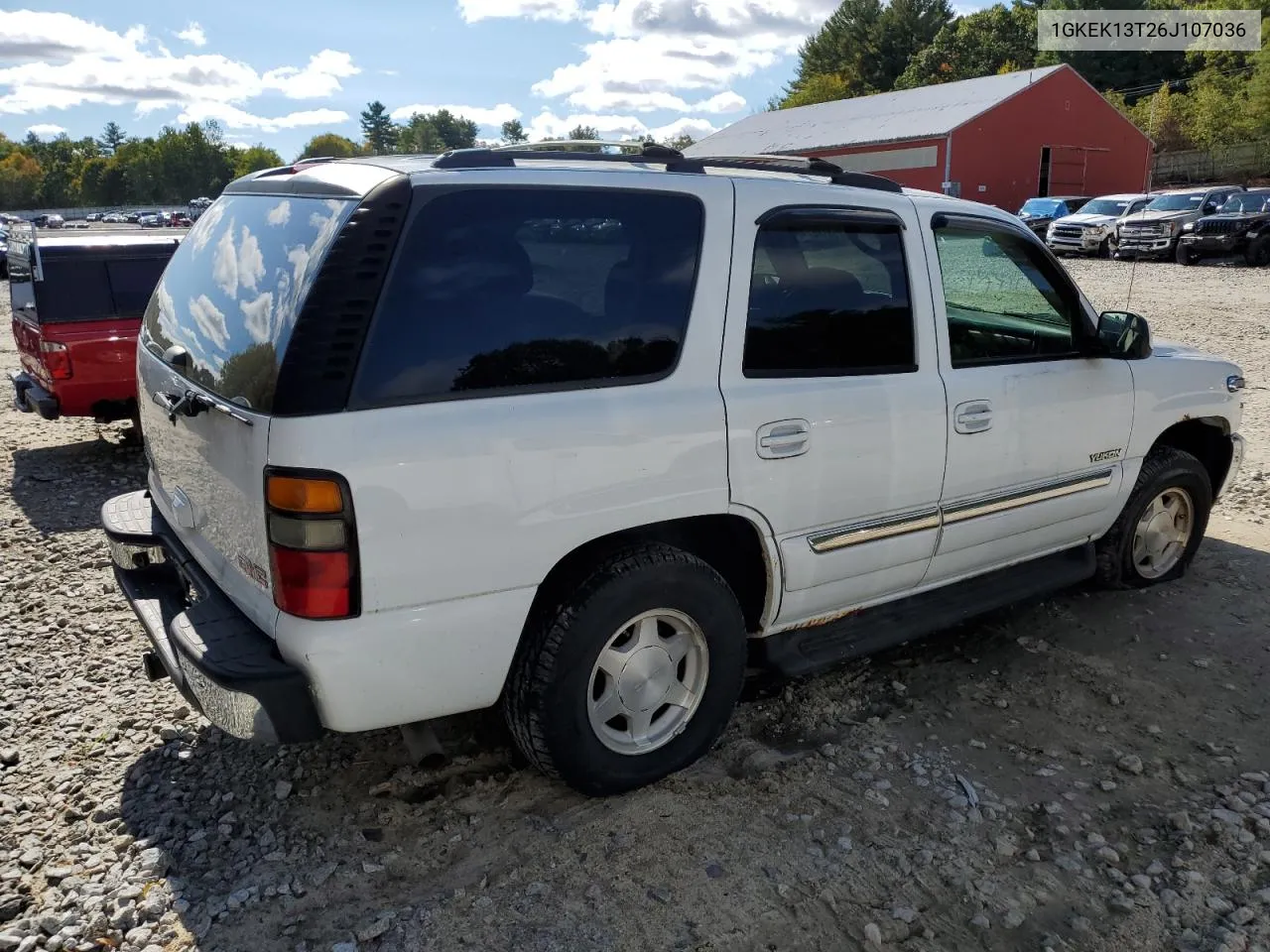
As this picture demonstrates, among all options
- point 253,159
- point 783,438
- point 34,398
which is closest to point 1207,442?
point 783,438

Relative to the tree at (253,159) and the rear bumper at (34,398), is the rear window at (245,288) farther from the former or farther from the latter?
the tree at (253,159)

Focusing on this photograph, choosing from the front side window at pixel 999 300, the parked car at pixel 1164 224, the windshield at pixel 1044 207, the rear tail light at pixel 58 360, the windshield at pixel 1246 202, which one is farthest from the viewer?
the windshield at pixel 1044 207

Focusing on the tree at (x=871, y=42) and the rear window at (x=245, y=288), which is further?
the tree at (x=871, y=42)

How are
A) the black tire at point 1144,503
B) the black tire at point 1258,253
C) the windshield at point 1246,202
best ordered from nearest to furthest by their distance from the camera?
1. the black tire at point 1144,503
2. the black tire at point 1258,253
3. the windshield at point 1246,202

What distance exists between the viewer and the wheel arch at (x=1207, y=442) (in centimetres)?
499

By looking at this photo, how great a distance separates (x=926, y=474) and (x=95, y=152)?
174 meters

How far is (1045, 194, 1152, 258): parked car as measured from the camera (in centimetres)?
2553

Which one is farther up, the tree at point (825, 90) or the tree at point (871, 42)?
the tree at point (871, 42)

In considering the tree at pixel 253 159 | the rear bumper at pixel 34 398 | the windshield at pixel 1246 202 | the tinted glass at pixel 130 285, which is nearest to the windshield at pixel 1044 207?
the windshield at pixel 1246 202

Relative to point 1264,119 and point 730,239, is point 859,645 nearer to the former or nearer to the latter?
point 730,239

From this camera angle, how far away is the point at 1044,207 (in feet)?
99.5

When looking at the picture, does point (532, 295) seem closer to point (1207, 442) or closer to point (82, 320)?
point (1207, 442)

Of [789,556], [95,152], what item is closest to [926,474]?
[789,556]

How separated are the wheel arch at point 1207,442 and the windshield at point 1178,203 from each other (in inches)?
881
